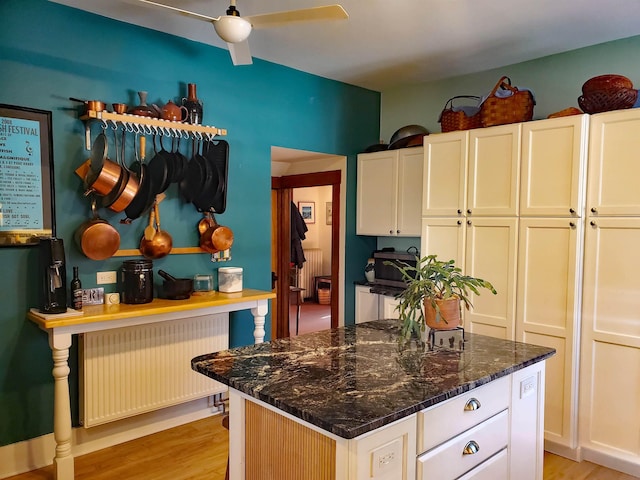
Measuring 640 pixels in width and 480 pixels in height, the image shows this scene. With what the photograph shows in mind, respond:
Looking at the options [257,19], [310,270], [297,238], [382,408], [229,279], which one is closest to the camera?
[382,408]

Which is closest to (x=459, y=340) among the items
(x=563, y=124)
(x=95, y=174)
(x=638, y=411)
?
(x=638, y=411)

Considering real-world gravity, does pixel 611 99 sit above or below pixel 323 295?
above

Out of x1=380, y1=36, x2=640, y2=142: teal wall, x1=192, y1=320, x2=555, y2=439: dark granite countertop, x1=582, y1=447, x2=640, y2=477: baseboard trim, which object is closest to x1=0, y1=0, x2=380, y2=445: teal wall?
x1=380, y1=36, x2=640, y2=142: teal wall

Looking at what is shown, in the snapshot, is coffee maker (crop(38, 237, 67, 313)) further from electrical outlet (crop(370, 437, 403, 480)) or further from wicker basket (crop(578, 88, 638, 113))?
wicker basket (crop(578, 88, 638, 113))

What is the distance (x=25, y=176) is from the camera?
2729mm

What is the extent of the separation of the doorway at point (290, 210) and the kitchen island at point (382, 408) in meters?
2.36

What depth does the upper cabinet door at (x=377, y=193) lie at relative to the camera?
4.26 metres

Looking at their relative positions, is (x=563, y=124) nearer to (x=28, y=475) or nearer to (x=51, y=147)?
(x=51, y=147)

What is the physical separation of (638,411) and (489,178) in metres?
1.66

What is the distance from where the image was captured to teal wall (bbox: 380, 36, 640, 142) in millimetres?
3271

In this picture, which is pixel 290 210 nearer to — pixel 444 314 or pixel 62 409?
pixel 62 409

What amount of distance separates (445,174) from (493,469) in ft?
7.14

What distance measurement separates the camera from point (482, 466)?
72.9 inches

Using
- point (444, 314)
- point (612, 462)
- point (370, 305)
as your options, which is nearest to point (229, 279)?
point (370, 305)
